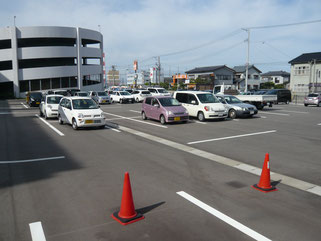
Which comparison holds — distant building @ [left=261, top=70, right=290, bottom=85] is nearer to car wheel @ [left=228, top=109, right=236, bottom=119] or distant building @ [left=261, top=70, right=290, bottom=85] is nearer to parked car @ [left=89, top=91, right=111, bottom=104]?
parked car @ [left=89, top=91, right=111, bottom=104]

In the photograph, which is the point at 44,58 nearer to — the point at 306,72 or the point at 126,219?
the point at 306,72

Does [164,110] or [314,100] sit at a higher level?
[314,100]

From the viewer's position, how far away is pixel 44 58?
5175cm

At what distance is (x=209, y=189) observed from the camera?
6.35 metres


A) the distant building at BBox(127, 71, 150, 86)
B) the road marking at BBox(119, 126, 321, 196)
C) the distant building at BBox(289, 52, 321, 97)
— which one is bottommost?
the road marking at BBox(119, 126, 321, 196)

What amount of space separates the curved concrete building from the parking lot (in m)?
40.7

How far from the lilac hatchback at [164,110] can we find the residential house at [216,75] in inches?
2173

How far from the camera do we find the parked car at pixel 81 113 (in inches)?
559

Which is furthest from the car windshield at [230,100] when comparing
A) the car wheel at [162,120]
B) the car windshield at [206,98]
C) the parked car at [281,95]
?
the parked car at [281,95]

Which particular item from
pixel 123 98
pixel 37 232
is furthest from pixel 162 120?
pixel 123 98

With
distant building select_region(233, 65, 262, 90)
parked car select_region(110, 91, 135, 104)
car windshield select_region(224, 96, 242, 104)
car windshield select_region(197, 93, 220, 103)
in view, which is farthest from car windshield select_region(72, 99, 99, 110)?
distant building select_region(233, 65, 262, 90)

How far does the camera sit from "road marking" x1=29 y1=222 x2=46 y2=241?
4320 mm

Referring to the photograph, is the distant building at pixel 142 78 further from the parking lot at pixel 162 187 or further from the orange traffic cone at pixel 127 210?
the orange traffic cone at pixel 127 210

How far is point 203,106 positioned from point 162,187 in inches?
460
